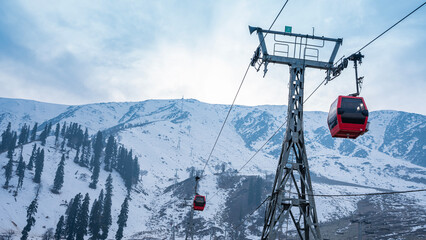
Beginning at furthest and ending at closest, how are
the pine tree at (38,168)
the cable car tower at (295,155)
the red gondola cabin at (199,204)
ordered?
the pine tree at (38,168), the red gondola cabin at (199,204), the cable car tower at (295,155)

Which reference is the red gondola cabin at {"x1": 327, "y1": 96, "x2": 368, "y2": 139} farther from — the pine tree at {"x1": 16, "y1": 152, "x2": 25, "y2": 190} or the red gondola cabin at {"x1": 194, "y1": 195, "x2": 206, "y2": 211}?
the pine tree at {"x1": 16, "y1": 152, "x2": 25, "y2": 190}

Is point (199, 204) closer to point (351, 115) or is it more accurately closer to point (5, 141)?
point (351, 115)

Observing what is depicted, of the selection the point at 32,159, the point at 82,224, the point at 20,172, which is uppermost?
the point at 32,159

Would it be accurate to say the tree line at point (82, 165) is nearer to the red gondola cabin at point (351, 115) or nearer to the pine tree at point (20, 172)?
the pine tree at point (20, 172)

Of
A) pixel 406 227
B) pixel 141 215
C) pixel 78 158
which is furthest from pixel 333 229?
pixel 78 158

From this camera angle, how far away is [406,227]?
127 meters

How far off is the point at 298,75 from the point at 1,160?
147157 millimetres

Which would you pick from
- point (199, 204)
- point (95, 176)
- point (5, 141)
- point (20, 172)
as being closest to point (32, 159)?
point (20, 172)

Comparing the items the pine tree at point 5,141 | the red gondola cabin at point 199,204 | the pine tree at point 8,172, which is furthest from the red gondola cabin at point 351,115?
the pine tree at point 5,141

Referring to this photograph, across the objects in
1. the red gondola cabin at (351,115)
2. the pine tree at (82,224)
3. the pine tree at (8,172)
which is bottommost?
the pine tree at (82,224)

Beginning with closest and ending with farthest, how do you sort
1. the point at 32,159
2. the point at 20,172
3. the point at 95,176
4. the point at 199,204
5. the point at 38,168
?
1. the point at 199,204
2. the point at 20,172
3. the point at 38,168
4. the point at 32,159
5. the point at 95,176

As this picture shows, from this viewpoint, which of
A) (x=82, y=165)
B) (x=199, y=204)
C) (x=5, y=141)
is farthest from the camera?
(x=82, y=165)

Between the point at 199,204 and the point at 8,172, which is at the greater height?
the point at 199,204

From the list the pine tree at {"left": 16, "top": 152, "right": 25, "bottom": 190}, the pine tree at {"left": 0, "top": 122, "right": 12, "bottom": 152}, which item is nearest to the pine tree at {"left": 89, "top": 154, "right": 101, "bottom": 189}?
the pine tree at {"left": 16, "top": 152, "right": 25, "bottom": 190}
